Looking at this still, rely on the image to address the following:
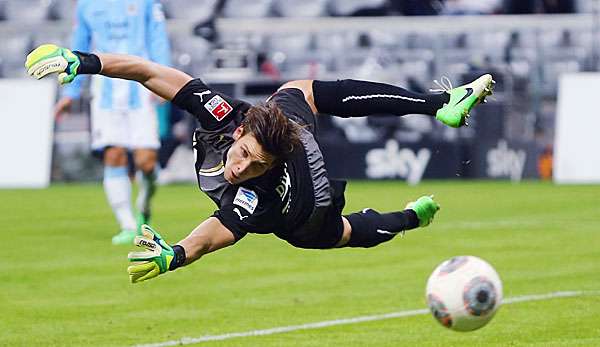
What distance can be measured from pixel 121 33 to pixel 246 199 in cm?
587

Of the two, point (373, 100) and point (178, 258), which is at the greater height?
point (373, 100)

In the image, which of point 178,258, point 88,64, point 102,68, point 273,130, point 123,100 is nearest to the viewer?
point 178,258

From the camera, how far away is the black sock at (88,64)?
24.8 ft

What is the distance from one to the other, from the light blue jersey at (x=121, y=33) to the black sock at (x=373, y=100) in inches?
185

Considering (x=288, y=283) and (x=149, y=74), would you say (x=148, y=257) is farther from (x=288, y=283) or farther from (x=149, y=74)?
(x=288, y=283)

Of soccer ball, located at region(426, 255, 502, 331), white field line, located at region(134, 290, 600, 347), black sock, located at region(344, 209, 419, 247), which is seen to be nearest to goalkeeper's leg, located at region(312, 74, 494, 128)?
black sock, located at region(344, 209, 419, 247)

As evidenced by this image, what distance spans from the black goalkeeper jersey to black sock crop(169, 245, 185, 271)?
0.42m

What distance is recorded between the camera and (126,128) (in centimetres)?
1319

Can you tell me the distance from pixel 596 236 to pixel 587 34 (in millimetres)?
13008

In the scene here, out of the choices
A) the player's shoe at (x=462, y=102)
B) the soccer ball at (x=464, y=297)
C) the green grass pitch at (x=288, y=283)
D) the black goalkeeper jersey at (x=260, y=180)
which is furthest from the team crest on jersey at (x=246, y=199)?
the player's shoe at (x=462, y=102)

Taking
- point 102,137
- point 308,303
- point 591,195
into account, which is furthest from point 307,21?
point 308,303

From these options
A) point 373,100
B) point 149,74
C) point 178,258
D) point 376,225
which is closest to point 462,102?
point 373,100

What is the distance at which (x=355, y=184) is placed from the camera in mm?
20469

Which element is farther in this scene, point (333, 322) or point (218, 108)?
point (333, 322)
